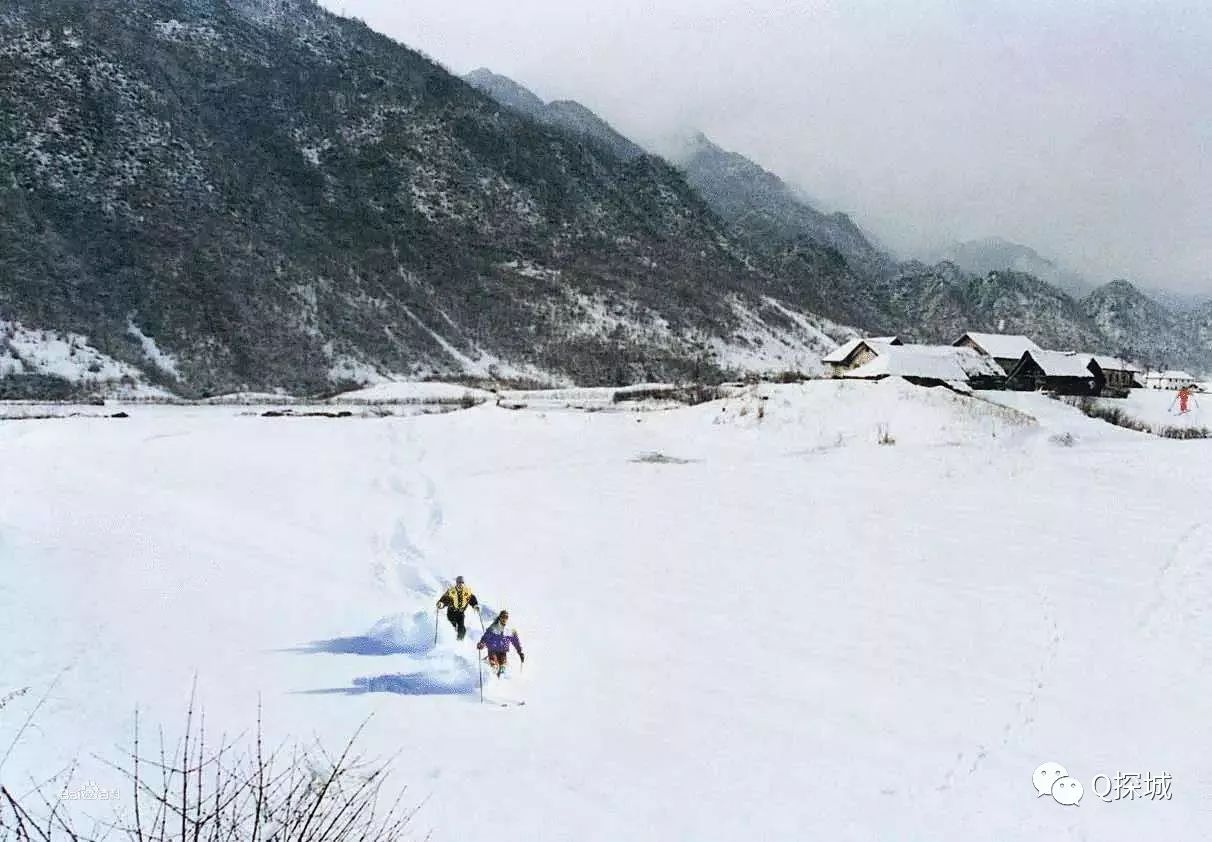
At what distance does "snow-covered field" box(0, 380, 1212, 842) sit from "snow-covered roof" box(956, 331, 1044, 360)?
151 feet

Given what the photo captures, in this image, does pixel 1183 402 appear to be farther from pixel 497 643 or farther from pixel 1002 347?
pixel 497 643

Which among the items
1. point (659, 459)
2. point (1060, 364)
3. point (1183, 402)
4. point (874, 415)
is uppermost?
point (1060, 364)

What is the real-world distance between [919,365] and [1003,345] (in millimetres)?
21575

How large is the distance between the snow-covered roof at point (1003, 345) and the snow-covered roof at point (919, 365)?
11.5 metres

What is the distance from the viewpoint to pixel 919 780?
7926 millimetres

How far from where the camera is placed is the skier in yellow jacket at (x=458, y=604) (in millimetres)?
10836

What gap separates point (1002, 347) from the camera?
6875cm

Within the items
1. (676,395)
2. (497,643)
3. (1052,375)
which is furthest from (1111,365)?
(497,643)

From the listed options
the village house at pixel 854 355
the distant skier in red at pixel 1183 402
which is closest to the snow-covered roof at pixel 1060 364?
the distant skier in red at pixel 1183 402

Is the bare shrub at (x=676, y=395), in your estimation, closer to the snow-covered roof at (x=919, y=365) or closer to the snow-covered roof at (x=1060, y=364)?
the snow-covered roof at (x=919, y=365)

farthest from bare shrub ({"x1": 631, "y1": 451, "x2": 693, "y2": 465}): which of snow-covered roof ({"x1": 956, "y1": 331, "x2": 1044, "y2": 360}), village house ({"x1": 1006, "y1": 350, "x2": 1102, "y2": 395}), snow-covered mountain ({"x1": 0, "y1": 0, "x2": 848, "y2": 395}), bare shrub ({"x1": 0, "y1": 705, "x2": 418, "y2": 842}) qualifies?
snow-covered roof ({"x1": 956, "y1": 331, "x2": 1044, "y2": 360})

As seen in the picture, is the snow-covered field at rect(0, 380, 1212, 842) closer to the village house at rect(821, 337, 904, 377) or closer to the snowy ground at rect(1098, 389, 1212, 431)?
the snowy ground at rect(1098, 389, 1212, 431)

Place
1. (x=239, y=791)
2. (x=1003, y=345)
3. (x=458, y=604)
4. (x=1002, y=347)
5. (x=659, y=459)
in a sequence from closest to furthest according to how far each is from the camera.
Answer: (x=239, y=791), (x=458, y=604), (x=659, y=459), (x=1002, y=347), (x=1003, y=345)

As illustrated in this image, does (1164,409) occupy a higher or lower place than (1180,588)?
higher
